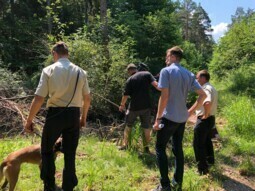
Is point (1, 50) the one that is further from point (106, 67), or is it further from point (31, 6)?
point (106, 67)

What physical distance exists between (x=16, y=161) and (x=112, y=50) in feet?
30.1

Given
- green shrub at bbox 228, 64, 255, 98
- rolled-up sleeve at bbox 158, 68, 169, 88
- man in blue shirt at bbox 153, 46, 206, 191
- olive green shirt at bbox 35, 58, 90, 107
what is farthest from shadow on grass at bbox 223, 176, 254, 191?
green shrub at bbox 228, 64, 255, 98

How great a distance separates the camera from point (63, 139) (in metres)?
4.84

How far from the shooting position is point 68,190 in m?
4.88

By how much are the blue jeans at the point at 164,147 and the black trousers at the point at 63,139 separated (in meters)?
1.24

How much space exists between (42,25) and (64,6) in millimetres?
2067

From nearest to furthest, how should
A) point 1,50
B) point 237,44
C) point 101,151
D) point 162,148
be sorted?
point 162,148, point 101,151, point 1,50, point 237,44

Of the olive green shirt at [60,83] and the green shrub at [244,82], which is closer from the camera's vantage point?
the olive green shirt at [60,83]

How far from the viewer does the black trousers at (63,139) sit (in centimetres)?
466

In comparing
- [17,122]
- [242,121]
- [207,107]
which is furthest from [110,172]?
[242,121]

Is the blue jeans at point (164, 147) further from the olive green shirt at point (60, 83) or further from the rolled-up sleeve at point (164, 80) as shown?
the olive green shirt at point (60, 83)

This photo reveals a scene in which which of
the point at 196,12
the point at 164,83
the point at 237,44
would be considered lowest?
the point at 164,83

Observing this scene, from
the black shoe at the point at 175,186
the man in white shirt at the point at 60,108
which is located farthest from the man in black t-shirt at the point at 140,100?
the man in white shirt at the point at 60,108

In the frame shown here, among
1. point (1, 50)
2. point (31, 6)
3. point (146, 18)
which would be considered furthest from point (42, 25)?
point (146, 18)
